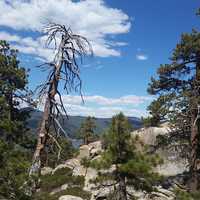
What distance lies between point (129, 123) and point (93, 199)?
10074 millimetres

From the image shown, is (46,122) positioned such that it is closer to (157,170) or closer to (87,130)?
(157,170)

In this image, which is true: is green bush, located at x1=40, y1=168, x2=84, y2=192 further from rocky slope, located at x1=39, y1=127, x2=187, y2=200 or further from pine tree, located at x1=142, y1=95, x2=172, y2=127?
pine tree, located at x1=142, y1=95, x2=172, y2=127

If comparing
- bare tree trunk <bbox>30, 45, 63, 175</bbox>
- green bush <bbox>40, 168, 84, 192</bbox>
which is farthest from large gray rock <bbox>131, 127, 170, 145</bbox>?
bare tree trunk <bbox>30, 45, 63, 175</bbox>

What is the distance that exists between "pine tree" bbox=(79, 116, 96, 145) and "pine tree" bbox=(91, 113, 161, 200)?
168 feet

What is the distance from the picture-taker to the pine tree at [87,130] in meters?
65.7

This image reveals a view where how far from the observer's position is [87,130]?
2608 inches

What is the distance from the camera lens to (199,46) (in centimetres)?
2144

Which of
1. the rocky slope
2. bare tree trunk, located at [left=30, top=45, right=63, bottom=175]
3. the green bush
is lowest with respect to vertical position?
the green bush

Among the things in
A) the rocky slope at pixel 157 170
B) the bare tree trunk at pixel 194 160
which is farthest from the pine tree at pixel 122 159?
the bare tree trunk at pixel 194 160

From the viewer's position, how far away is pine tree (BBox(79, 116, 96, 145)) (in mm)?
65688

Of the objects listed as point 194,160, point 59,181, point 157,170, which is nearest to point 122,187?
point 194,160

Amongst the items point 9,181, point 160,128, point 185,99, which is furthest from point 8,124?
point 160,128

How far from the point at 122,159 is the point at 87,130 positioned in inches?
2063

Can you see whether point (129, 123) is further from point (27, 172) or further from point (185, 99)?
point (185, 99)
